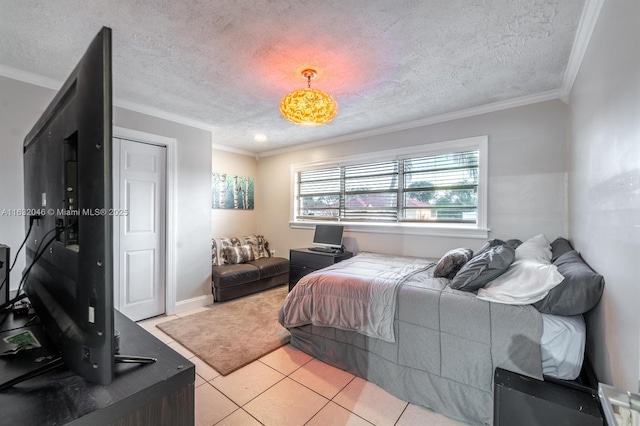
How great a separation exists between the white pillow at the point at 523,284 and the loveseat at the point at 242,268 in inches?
120

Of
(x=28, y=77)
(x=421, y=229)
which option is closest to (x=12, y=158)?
(x=28, y=77)

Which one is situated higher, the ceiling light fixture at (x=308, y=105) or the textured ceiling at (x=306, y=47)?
the textured ceiling at (x=306, y=47)

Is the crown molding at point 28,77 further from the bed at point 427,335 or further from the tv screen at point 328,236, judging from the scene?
the tv screen at point 328,236

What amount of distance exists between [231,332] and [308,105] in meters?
2.36

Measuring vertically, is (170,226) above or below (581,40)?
below

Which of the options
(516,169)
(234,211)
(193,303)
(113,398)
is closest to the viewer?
(113,398)

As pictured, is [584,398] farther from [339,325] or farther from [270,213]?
[270,213]

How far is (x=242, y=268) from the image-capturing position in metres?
4.01

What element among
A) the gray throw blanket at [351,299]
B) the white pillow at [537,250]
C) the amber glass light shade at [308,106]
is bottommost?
the gray throw blanket at [351,299]

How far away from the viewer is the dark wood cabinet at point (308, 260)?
375 cm

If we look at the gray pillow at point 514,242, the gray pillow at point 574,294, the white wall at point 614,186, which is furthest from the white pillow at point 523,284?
the gray pillow at point 514,242

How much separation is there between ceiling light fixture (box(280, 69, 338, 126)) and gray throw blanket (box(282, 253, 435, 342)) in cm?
138

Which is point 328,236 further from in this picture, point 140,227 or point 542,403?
point 542,403

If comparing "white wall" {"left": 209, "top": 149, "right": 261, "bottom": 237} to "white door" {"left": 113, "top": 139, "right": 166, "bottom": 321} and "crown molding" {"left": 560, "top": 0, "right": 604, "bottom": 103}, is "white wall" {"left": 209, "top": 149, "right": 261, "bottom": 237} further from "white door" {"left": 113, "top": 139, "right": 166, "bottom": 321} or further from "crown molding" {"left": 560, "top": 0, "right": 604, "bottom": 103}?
"crown molding" {"left": 560, "top": 0, "right": 604, "bottom": 103}
